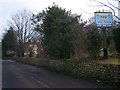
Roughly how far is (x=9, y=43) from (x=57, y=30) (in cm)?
8077

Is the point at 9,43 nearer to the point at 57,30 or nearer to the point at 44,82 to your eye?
the point at 57,30

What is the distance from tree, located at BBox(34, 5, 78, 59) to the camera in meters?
41.1

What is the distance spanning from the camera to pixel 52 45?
43.9 meters

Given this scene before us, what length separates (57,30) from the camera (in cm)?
4325

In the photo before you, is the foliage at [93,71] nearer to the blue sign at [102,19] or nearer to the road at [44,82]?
the road at [44,82]

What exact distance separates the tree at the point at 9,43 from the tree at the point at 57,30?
65820 millimetres

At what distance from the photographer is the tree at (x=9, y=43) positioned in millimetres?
116069

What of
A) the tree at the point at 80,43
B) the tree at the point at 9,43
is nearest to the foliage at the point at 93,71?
the tree at the point at 80,43

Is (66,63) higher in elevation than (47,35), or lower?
lower

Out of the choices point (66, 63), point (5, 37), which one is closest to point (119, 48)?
point (66, 63)

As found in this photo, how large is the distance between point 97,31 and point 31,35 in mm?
61940

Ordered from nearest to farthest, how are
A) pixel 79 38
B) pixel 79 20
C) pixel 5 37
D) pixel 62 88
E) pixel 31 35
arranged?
1. pixel 62 88
2. pixel 79 38
3. pixel 79 20
4. pixel 31 35
5. pixel 5 37

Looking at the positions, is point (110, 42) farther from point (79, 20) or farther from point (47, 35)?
point (47, 35)

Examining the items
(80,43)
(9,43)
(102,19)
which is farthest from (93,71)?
(9,43)
